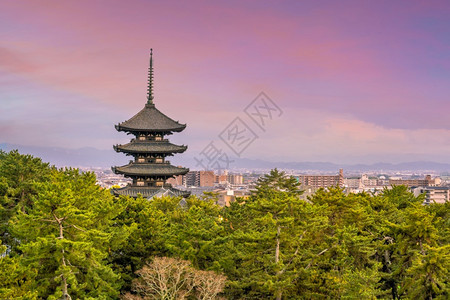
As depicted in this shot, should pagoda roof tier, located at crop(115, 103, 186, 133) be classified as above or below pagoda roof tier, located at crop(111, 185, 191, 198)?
above

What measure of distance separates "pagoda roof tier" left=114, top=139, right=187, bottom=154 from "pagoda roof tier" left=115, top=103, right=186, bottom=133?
1.22 metres

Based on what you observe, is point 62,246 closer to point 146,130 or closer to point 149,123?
point 146,130

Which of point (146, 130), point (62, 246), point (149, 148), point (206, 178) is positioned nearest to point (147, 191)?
point (149, 148)

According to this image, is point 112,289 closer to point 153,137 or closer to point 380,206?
point 380,206

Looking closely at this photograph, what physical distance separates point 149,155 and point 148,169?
1.49 m

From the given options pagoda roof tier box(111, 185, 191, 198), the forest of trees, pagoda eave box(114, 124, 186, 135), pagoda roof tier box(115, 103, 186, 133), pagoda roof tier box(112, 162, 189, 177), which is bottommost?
the forest of trees

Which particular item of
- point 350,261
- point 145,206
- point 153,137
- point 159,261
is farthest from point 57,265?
point 153,137

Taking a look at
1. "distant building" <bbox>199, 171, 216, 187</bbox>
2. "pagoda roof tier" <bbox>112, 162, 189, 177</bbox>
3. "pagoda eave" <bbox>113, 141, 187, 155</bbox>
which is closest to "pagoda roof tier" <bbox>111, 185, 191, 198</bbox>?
"pagoda roof tier" <bbox>112, 162, 189, 177</bbox>

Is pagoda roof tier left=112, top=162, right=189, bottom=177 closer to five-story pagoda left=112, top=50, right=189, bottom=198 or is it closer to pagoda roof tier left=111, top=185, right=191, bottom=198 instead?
five-story pagoda left=112, top=50, right=189, bottom=198

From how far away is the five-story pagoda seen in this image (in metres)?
38.2

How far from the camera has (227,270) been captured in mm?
21984

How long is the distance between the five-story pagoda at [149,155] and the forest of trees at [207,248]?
1208 centimetres

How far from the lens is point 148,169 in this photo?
38.4 meters

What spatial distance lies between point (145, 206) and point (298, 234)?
30.6 feet
